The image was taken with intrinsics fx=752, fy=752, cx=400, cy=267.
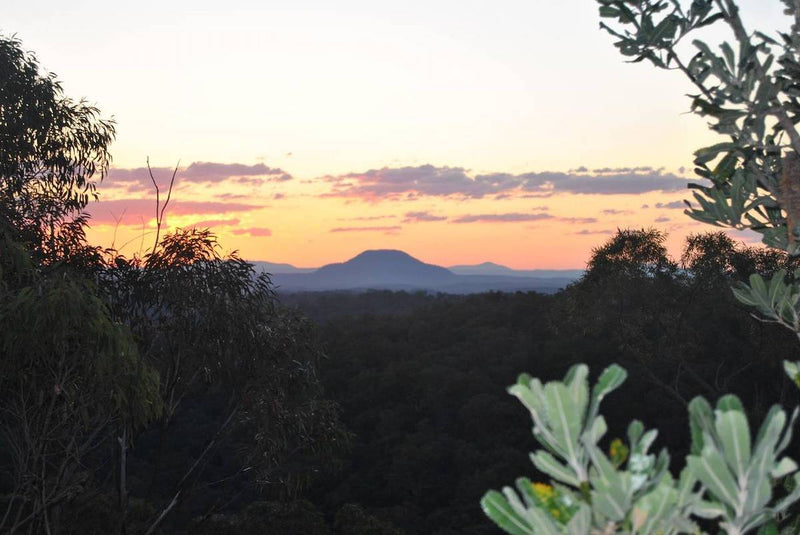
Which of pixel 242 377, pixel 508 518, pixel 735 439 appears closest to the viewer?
pixel 735 439

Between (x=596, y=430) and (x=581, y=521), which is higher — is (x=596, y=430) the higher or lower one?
the higher one

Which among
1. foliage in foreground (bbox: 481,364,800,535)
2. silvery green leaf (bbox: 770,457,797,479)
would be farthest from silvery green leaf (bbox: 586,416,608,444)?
silvery green leaf (bbox: 770,457,797,479)

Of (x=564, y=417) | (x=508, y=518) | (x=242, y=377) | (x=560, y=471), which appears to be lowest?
(x=242, y=377)

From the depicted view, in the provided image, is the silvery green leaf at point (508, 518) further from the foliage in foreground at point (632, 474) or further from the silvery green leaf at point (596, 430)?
the silvery green leaf at point (596, 430)

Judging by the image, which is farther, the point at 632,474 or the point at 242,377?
the point at 242,377

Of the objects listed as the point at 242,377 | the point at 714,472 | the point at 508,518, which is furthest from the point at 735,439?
the point at 242,377

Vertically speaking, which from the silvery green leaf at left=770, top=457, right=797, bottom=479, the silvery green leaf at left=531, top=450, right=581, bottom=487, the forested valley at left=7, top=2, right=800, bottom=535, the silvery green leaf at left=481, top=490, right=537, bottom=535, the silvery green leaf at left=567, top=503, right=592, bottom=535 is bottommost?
the forested valley at left=7, top=2, right=800, bottom=535

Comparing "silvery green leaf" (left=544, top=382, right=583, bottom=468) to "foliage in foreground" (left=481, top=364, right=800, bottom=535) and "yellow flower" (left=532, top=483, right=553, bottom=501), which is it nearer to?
"foliage in foreground" (left=481, top=364, right=800, bottom=535)

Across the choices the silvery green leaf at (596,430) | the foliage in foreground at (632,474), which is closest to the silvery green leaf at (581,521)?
the foliage in foreground at (632,474)

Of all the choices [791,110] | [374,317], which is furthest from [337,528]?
[374,317]

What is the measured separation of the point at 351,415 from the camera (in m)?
28.5

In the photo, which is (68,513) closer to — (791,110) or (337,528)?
(337,528)

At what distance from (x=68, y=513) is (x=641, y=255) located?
44.9ft

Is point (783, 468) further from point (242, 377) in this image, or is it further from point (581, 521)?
point (242, 377)
